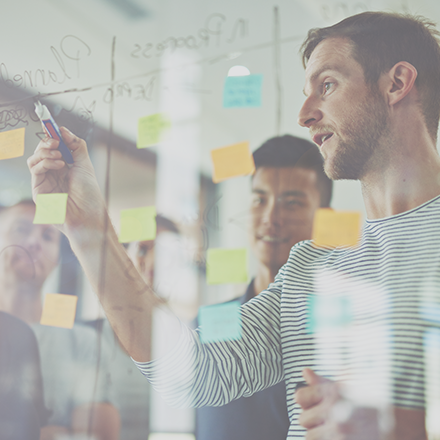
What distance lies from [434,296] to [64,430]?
30.3 inches

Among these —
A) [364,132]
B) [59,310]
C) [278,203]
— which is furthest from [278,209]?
[59,310]

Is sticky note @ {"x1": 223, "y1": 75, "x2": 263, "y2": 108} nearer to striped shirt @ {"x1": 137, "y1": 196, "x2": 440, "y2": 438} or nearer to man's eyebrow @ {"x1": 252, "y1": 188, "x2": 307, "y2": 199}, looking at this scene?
man's eyebrow @ {"x1": 252, "y1": 188, "x2": 307, "y2": 199}

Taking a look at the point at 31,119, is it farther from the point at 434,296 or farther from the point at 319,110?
the point at 434,296

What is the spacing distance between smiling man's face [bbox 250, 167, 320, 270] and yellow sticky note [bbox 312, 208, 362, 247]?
3 cm

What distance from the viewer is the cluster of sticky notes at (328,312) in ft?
2.35

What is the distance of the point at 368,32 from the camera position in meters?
0.76

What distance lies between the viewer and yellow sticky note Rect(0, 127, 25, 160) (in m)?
0.97

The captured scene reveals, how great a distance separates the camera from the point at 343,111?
2.46ft

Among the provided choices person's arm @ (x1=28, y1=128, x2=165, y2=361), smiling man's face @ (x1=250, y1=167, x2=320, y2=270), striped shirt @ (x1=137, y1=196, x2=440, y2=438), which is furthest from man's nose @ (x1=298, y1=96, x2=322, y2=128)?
person's arm @ (x1=28, y1=128, x2=165, y2=361)

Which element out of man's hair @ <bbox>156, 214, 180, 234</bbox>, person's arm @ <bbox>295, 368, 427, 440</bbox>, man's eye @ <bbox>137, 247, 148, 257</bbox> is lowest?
person's arm @ <bbox>295, 368, 427, 440</bbox>

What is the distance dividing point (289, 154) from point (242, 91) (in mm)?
161

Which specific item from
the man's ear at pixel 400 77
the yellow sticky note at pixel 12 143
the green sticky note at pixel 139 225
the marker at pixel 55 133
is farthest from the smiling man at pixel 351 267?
the yellow sticky note at pixel 12 143

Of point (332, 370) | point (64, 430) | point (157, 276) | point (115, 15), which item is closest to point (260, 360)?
point (332, 370)

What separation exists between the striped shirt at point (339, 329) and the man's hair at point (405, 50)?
0.63ft
